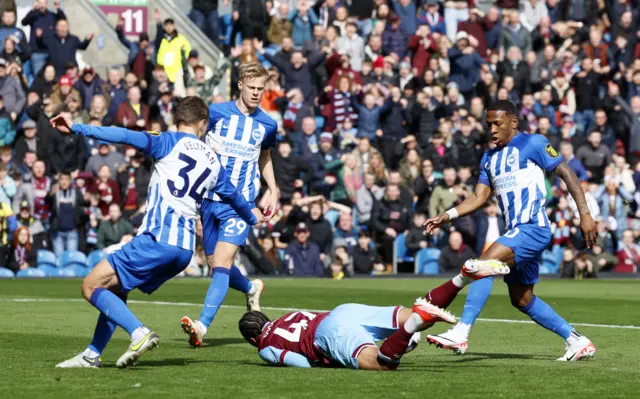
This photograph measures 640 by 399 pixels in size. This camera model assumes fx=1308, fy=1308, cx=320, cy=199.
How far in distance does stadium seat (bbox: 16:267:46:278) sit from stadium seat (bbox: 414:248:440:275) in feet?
23.8

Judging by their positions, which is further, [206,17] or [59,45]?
[206,17]

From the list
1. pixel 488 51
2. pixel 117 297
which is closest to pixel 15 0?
pixel 488 51

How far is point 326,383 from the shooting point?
8750 mm

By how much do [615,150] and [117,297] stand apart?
2089 centimetres

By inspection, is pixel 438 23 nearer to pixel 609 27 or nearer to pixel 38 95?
pixel 609 27

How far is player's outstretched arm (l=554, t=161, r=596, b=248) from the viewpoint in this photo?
1084 centimetres

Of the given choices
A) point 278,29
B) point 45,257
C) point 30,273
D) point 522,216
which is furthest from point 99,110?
point 522,216

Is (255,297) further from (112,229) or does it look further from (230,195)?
(112,229)

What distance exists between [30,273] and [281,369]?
1485 centimetres

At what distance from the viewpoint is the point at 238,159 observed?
1261cm

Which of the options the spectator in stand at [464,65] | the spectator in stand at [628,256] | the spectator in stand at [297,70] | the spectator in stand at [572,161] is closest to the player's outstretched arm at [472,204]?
the spectator in stand at [572,161]

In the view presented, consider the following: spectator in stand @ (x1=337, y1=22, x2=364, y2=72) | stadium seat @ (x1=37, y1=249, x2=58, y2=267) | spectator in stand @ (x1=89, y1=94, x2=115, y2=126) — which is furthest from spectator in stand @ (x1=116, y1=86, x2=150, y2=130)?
spectator in stand @ (x1=337, y1=22, x2=364, y2=72)

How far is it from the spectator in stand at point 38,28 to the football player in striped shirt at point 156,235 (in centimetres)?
1650

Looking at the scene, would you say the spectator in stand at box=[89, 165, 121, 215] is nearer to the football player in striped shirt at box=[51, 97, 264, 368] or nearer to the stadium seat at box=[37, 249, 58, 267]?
the stadium seat at box=[37, 249, 58, 267]
